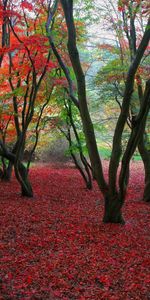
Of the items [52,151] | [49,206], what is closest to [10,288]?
[49,206]

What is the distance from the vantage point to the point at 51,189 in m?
10.5

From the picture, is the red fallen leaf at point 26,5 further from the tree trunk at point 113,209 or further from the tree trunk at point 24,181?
the tree trunk at point 113,209

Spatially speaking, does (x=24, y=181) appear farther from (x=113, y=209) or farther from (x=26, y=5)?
(x=26, y=5)

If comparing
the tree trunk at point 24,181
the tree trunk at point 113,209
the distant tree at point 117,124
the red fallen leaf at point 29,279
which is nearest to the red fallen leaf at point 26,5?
the distant tree at point 117,124

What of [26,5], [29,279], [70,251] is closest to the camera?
[29,279]

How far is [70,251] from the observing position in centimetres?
474

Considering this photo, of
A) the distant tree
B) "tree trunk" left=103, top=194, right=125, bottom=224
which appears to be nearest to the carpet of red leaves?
"tree trunk" left=103, top=194, right=125, bottom=224

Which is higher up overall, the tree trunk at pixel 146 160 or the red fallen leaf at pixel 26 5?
the red fallen leaf at pixel 26 5

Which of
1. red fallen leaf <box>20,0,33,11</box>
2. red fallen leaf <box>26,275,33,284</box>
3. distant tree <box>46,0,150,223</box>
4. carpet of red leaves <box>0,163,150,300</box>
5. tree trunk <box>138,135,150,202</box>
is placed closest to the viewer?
carpet of red leaves <box>0,163,150,300</box>

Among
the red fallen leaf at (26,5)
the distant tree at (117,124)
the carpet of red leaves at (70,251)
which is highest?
the red fallen leaf at (26,5)

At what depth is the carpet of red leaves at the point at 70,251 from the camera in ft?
11.6

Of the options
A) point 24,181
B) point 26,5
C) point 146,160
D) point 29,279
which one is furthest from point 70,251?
point 26,5

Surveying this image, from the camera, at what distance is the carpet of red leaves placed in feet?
11.6

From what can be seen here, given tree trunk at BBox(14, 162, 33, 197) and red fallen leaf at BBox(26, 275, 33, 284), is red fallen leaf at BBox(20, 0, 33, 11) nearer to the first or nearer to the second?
tree trunk at BBox(14, 162, 33, 197)
